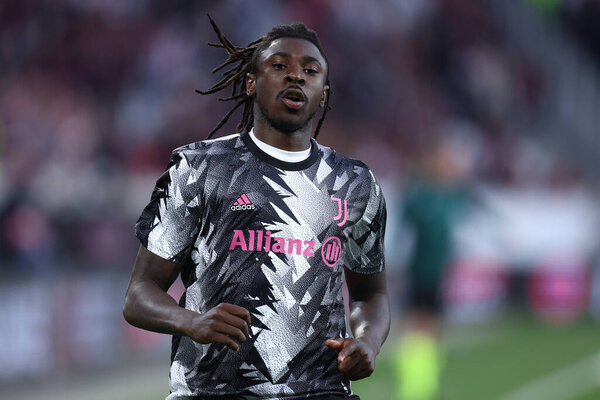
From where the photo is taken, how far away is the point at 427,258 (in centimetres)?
939

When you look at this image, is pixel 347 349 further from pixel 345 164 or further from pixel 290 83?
pixel 290 83

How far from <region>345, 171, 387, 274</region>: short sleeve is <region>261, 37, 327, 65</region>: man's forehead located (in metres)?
0.43

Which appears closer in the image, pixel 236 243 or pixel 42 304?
pixel 236 243

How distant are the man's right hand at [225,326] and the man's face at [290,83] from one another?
65cm

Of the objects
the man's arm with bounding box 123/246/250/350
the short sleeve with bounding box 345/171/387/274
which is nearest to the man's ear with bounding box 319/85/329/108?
the short sleeve with bounding box 345/171/387/274

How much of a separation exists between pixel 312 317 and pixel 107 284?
6.57m

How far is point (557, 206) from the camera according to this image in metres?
16.7

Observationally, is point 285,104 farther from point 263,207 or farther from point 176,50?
point 176,50

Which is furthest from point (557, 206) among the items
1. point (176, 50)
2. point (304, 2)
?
point (176, 50)

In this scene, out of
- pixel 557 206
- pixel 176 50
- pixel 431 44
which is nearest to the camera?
pixel 176 50

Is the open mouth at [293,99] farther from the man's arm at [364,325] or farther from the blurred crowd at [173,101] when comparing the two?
the blurred crowd at [173,101]

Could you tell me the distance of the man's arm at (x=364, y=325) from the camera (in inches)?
115

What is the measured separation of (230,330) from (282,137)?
2.32 ft

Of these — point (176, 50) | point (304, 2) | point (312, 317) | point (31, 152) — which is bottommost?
point (312, 317)
